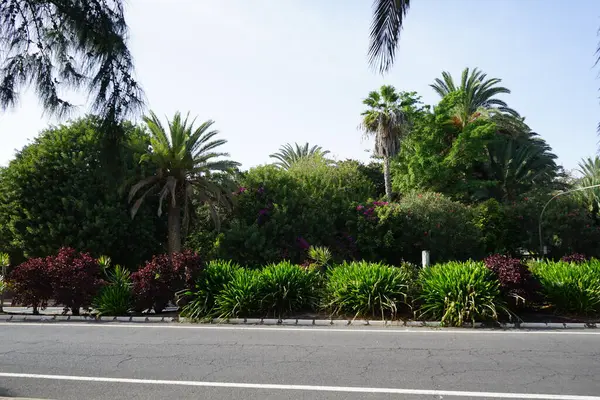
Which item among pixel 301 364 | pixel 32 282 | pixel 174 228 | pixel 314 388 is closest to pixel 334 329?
pixel 301 364

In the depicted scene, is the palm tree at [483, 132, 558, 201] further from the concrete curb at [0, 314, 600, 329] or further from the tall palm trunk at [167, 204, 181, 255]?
the concrete curb at [0, 314, 600, 329]

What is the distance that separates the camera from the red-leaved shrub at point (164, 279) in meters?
13.7

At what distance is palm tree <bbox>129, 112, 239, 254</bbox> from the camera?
23703 mm

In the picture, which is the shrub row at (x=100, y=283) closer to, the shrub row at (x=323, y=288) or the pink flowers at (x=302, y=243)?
the shrub row at (x=323, y=288)

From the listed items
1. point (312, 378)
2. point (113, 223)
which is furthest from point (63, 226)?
point (312, 378)

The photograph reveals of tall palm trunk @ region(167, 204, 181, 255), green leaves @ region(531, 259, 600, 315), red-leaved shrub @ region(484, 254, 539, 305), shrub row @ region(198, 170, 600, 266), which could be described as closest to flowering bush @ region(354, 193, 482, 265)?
shrub row @ region(198, 170, 600, 266)

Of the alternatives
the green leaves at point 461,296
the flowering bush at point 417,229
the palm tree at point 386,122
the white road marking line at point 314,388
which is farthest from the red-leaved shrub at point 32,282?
the palm tree at point 386,122

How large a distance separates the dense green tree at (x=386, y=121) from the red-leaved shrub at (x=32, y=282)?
23.7 m

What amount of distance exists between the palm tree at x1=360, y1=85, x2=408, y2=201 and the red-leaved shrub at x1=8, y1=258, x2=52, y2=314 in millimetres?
23673

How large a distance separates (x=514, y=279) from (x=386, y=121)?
76.0 ft

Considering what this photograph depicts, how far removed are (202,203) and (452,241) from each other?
14062 millimetres

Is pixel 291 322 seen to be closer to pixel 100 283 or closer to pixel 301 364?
pixel 301 364

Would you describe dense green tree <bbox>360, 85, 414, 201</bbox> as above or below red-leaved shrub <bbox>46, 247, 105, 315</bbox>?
above

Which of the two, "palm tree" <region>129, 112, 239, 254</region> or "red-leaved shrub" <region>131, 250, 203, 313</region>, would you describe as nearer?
"red-leaved shrub" <region>131, 250, 203, 313</region>
